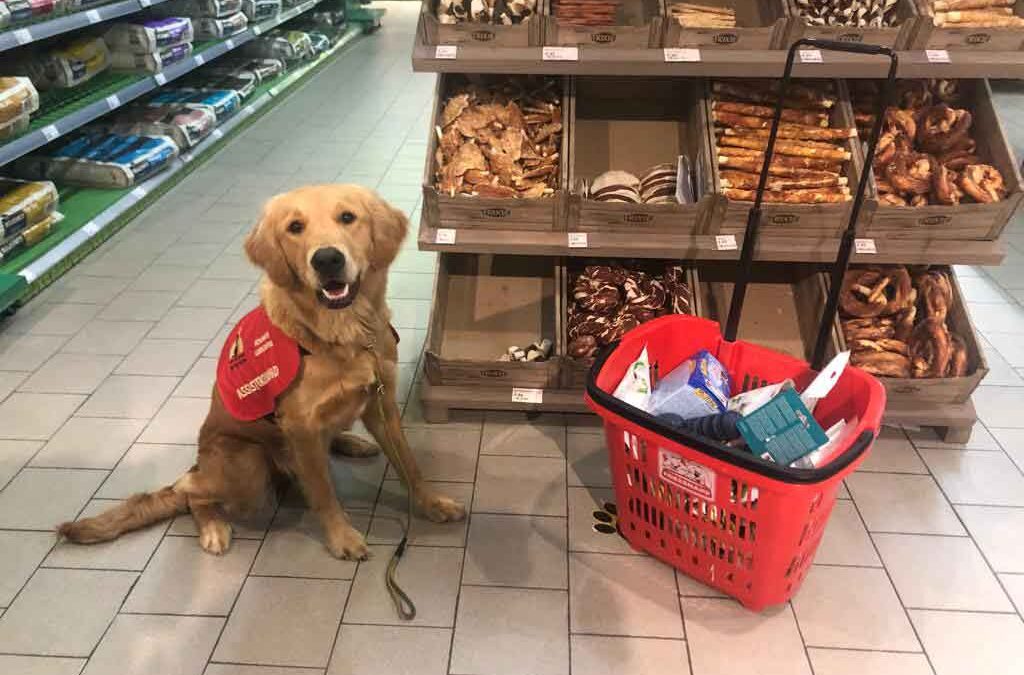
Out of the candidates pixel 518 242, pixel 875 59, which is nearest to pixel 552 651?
pixel 518 242

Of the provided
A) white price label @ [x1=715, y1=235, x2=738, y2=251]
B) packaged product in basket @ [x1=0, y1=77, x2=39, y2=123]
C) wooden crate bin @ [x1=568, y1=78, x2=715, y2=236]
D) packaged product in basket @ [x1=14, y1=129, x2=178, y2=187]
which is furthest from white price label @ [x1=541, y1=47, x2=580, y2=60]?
packaged product in basket @ [x1=14, y1=129, x2=178, y2=187]

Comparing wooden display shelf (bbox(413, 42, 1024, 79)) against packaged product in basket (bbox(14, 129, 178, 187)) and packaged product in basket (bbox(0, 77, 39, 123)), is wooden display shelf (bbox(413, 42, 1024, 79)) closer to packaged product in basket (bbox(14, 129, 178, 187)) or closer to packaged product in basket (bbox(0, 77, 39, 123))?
packaged product in basket (bbox(0, 77, 39, 123))

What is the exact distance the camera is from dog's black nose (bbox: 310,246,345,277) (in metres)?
1.70

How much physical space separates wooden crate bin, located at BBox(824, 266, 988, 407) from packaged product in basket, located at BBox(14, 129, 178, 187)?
14.8 ft

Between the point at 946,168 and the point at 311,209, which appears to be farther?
the point at 946,168

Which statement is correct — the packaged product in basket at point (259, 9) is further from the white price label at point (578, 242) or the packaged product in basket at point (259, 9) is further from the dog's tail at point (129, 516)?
the dog's tail at point (129, 516)

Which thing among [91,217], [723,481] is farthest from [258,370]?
[91,217]

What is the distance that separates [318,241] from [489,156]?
109 centimetres

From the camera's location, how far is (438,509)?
2318 millimetres

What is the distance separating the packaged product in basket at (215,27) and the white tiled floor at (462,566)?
3720 mm

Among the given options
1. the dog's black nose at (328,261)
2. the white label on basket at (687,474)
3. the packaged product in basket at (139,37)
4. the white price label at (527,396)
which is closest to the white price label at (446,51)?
the dog's black nose at (328,261)

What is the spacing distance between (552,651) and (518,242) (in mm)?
1381

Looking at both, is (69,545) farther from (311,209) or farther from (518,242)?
(518,242)

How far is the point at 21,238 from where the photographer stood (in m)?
3.68
